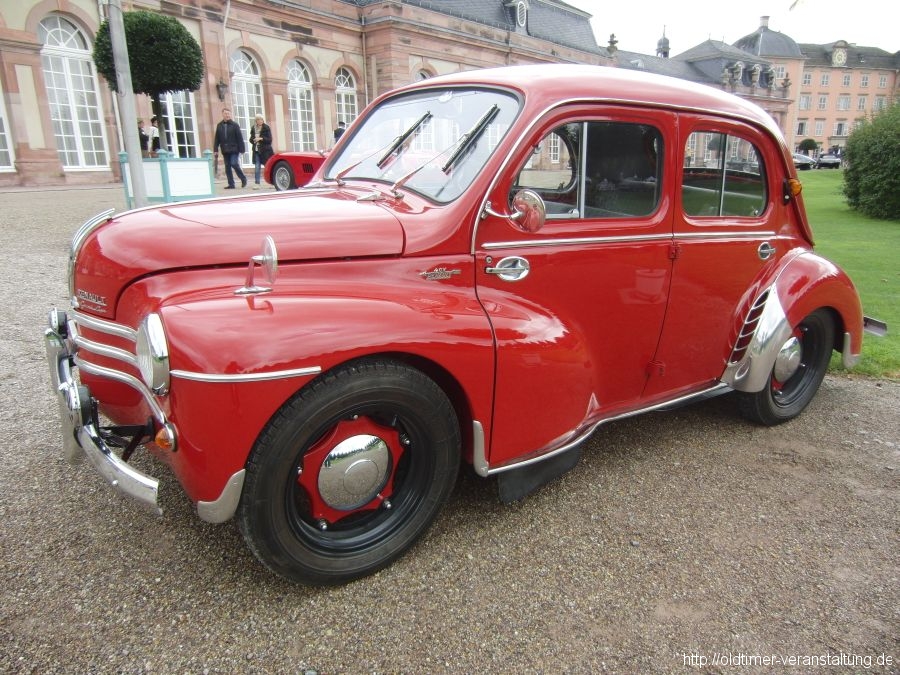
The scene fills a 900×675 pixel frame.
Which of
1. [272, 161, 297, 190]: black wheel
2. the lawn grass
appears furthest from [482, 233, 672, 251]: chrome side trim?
[272, 161, 297, 190]: black wheel

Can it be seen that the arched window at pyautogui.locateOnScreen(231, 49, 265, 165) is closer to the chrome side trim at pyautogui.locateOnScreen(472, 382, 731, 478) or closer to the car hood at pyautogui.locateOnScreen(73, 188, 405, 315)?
the car hood at pyautogui.locateOnScreen(73, 188, 405, 315)

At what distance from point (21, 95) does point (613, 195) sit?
63.6ft

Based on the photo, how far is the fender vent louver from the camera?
328 centimetres

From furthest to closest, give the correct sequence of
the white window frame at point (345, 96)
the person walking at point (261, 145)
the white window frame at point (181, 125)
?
the white window frame at point (345, 96), the white window frame at point (181, 125), the person walking at point (261, 145)

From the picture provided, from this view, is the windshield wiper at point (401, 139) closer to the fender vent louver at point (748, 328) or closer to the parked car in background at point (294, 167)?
the fender vent louver at point (748, 328)

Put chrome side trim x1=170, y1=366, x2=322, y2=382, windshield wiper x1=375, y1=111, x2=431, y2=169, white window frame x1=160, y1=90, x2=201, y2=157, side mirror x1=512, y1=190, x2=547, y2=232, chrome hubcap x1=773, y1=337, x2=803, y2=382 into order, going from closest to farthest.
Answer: chrome side trim x1=170, y1=366, x2=322, y2=382, side mirror x1=512, y1=190, x2=547, y2=232, windshield wiper x1=375, y1=111, x2=431, y2=169, chrome hubcap x1=773, y1=337, x2=803, y2=382, white window frame x1=160, y1=90, x2=201, y2=157

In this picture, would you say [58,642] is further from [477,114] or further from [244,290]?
[477,114]

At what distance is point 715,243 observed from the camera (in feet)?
10.00

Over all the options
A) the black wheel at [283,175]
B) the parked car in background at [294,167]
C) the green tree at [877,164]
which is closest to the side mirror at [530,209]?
the parked car in background at [294,167]

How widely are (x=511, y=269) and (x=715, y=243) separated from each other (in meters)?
1.26

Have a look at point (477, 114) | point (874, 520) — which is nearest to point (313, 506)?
point (477, 114)

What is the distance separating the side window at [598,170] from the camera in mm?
2645

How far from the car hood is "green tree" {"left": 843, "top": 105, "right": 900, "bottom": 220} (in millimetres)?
14344

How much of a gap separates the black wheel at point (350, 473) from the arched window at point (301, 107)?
77.1 ft
